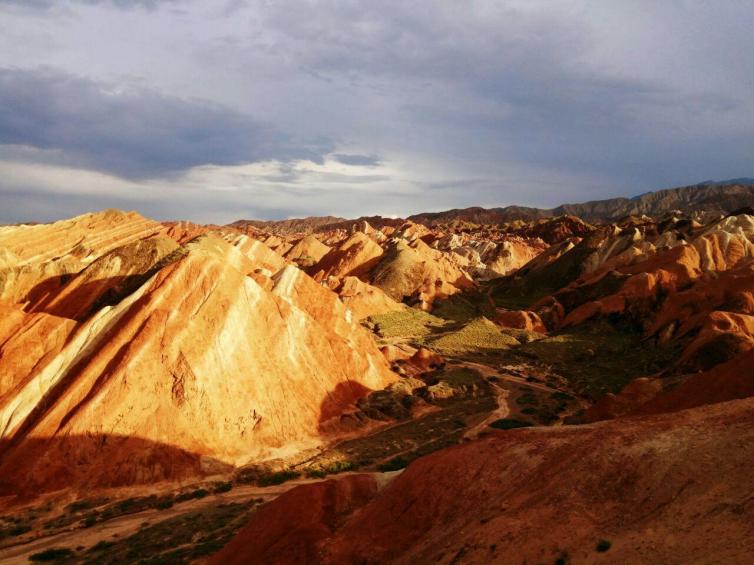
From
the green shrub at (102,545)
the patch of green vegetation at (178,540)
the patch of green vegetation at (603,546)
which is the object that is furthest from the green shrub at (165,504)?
the patch of green vegetation at (603,546)

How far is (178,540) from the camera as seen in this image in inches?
821

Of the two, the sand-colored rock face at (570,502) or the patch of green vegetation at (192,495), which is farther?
the patch of green vegetation at (192,495)

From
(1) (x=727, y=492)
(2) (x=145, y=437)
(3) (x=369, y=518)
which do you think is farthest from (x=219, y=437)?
(1) (x=727, y=492)

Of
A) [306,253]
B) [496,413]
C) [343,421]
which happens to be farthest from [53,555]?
[306,253]

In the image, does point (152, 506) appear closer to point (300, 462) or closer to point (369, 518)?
point (300, 462)

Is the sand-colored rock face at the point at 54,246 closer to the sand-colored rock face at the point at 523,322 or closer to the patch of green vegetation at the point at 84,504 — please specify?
the patch of green vegetation at the point at 84,504

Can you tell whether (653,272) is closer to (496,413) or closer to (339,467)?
(496,413)

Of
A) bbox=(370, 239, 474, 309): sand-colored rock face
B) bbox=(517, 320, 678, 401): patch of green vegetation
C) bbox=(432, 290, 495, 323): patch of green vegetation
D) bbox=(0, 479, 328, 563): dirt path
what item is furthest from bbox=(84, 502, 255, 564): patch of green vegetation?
bbox=(370, 239, 474, 309): sand-colored rock face

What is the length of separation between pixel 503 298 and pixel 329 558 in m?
97.2

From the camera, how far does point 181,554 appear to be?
63.2ft

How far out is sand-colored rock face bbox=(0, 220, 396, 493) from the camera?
28.1 meters

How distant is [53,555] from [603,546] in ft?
65.8

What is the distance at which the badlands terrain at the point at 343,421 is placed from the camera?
12180 mm

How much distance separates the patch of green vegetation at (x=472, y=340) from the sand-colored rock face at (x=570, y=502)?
145ft
